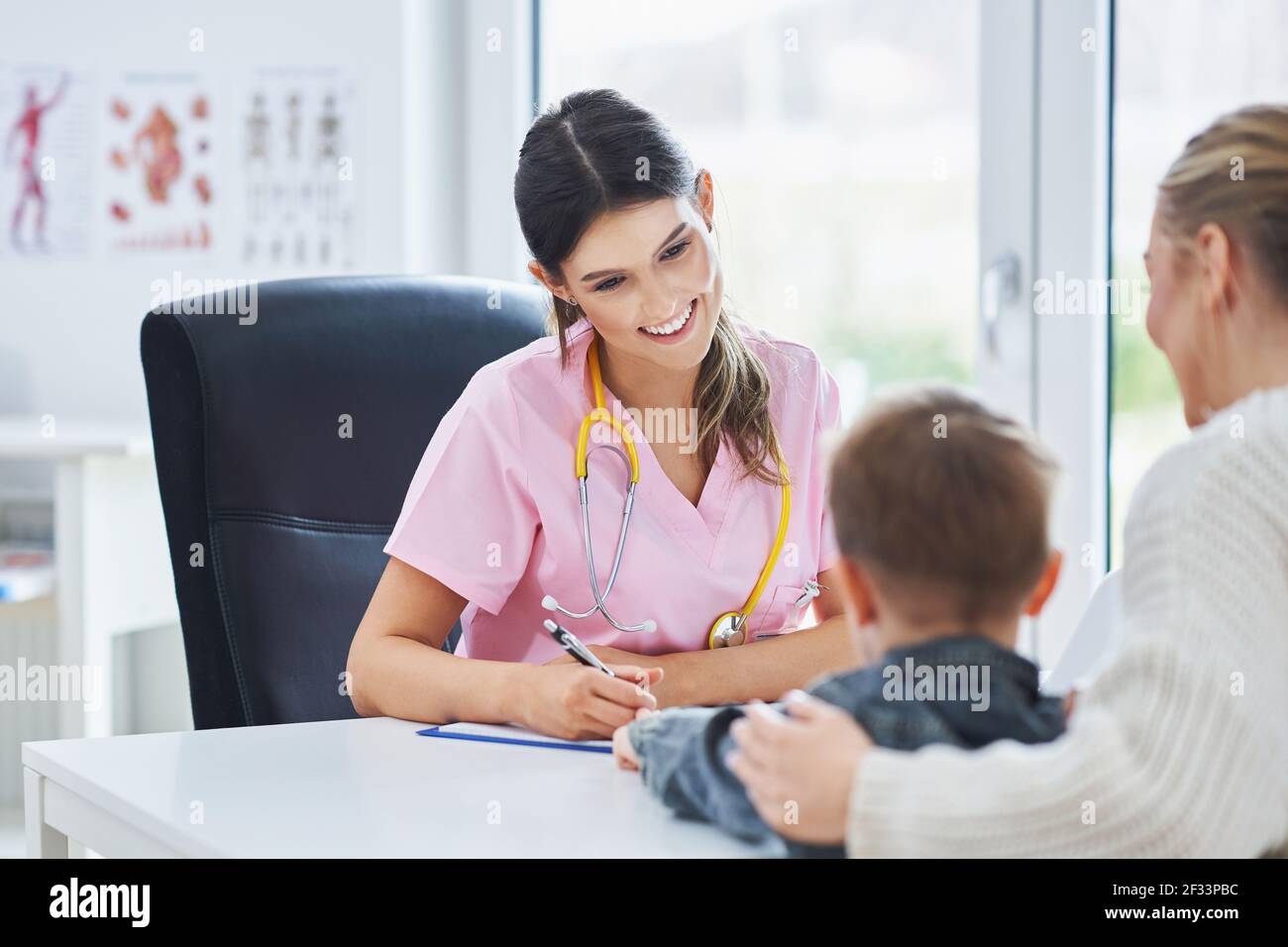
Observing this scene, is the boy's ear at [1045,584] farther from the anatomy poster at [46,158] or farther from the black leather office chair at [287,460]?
the anatomy poster at [46,158]

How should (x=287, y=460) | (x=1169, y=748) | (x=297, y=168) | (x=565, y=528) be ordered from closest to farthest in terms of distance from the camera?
(x=1169, y=748), (x=565, y=528), (x=287, y=460), (x=297, y=168)

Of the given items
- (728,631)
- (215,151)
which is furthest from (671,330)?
(215,151)

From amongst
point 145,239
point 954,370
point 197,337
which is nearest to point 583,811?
point 197,337

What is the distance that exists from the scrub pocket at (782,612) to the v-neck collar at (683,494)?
0.09 metres

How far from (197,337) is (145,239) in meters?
1.44

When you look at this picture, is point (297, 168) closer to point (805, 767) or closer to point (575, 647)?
point (575, 647)

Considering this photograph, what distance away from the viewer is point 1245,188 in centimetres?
84

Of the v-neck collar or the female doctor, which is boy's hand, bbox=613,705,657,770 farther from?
the v-neck collar

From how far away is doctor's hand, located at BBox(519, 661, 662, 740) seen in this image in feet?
3.54

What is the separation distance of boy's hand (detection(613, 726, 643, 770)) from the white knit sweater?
0.28m

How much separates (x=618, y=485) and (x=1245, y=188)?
70 cm

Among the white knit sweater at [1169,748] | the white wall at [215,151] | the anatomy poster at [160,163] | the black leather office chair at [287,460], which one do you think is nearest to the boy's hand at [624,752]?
the white knit sweater at [1169,748]
